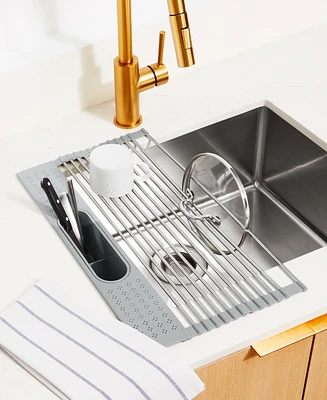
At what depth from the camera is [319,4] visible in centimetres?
173

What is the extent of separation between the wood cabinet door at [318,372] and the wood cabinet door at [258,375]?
0.01 m

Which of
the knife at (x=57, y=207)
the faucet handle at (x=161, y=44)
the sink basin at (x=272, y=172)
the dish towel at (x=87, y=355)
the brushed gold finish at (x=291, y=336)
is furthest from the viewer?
the sink basin at (x=272, y=172)

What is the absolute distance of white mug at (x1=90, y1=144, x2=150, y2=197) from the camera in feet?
4.21

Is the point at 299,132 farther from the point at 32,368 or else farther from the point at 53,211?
the point at 32,368

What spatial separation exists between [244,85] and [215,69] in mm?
97

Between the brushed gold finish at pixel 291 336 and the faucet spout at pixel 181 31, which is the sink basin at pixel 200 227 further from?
the faucet spout at pixel 181 31

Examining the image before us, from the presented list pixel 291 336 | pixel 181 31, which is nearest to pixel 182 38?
pixel 181 31

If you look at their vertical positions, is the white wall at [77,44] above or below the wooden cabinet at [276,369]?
above

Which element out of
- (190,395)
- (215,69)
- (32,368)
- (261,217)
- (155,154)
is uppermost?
(215,69)

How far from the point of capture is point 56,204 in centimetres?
122

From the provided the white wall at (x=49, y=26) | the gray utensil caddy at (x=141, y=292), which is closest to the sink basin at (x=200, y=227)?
the gray utensil caddy at (x=141, y=292)

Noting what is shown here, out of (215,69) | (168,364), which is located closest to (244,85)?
(215,69)

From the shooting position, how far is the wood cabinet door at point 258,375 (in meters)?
1.05

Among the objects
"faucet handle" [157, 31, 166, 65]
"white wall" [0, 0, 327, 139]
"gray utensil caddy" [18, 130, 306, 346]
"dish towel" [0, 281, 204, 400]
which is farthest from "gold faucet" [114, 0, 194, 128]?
"dish towel" [0, 281, 204, 400]
